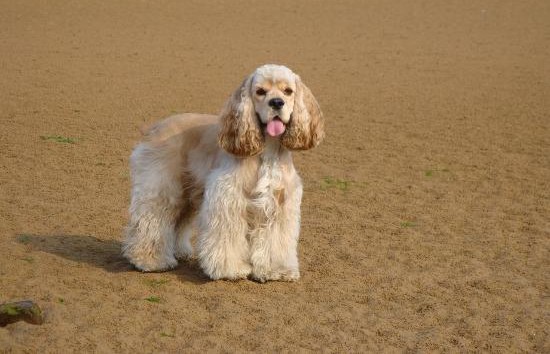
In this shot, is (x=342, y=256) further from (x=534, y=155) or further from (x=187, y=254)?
(x=534, y=155)

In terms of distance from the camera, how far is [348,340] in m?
5.98

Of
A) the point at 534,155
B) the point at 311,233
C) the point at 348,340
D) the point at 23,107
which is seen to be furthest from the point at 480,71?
the point at 348,340

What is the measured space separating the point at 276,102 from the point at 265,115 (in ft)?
0.44

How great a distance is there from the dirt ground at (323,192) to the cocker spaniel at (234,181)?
0.24 m

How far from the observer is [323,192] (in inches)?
395

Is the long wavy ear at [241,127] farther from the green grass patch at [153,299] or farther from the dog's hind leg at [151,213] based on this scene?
the green grass patch at [153,299]

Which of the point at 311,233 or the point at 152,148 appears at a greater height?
the point at 152,148

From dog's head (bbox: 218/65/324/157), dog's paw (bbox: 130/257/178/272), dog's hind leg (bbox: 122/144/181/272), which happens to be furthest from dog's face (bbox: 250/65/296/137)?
dog's paw (bbox: 130/257/178/272)

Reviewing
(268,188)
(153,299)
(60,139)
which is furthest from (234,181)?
(60,139)

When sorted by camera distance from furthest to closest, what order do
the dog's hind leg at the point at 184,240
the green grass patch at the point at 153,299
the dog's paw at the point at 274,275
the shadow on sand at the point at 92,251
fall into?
the dog's hind leg at the point at 184,240 < the shadow on sand at the point at 92,251 < the dog's paw at the point at 274,275 < the green grass patch at the point at 153,299

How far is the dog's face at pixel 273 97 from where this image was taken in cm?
657

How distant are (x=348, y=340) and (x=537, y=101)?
11303 mm

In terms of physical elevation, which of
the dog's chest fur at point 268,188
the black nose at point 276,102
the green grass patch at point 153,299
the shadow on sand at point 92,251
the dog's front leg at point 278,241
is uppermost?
the black nose at point 276,102

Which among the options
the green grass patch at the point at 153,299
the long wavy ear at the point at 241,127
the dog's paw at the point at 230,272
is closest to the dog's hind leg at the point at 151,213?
the dog's paw at the point at 230,272
